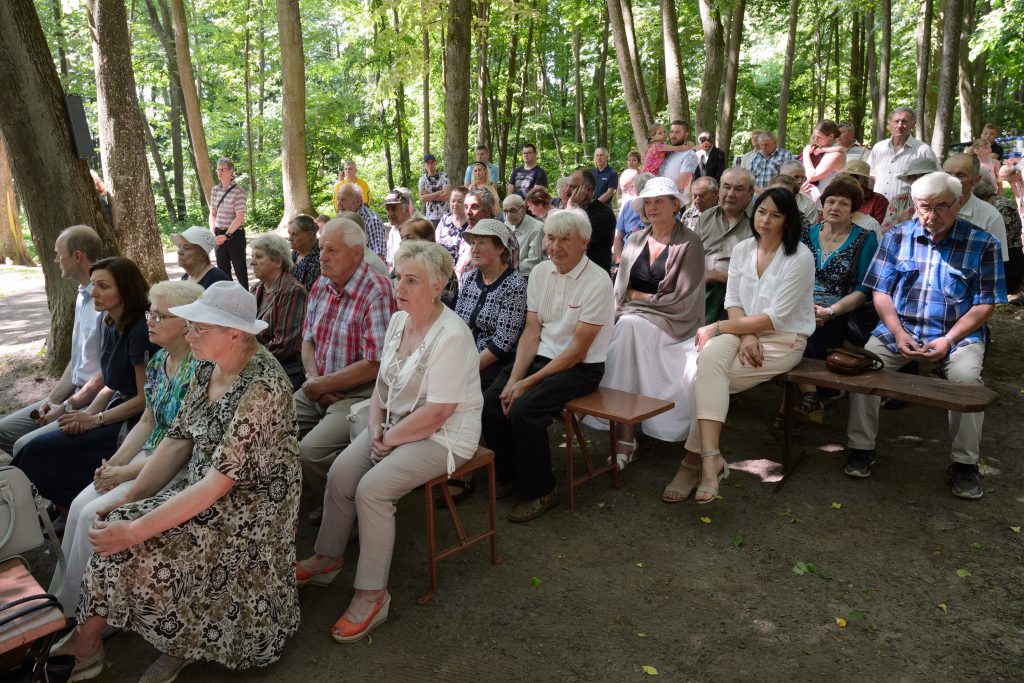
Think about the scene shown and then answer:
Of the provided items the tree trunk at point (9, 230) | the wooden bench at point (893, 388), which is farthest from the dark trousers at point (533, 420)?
the tree trunk at point (9, 230)

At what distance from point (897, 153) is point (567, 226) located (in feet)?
15.8

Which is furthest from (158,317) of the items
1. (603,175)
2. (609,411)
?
(603,175)

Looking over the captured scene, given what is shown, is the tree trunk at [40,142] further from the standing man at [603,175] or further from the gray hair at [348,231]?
the standing man at [603,175]

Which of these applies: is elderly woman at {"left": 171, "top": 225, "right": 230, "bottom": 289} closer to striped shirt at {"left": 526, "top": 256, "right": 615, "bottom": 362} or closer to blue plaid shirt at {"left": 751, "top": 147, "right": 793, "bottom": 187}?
striped shirt at {"left": 526, "top": 256, "right": 615, "bottom": 362}

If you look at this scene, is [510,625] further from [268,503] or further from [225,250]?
[225,250]

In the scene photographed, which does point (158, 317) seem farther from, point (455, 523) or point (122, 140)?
point (122, 140)

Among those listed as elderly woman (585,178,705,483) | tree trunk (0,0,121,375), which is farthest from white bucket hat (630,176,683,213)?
tree trunk (0,0,121,375)

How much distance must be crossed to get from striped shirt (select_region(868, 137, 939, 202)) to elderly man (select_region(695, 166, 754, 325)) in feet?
7.68

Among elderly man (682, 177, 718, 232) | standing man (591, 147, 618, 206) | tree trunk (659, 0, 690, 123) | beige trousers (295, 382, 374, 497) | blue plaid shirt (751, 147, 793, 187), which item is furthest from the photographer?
standing man (591, 147, 618, 206)

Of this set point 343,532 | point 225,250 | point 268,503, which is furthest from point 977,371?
point 225,250

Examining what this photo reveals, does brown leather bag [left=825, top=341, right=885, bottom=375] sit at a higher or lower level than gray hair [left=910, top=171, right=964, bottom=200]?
lower

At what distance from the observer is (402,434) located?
3.29 metres

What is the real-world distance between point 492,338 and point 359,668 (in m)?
2.23

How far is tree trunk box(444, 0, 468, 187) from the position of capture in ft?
28.8
